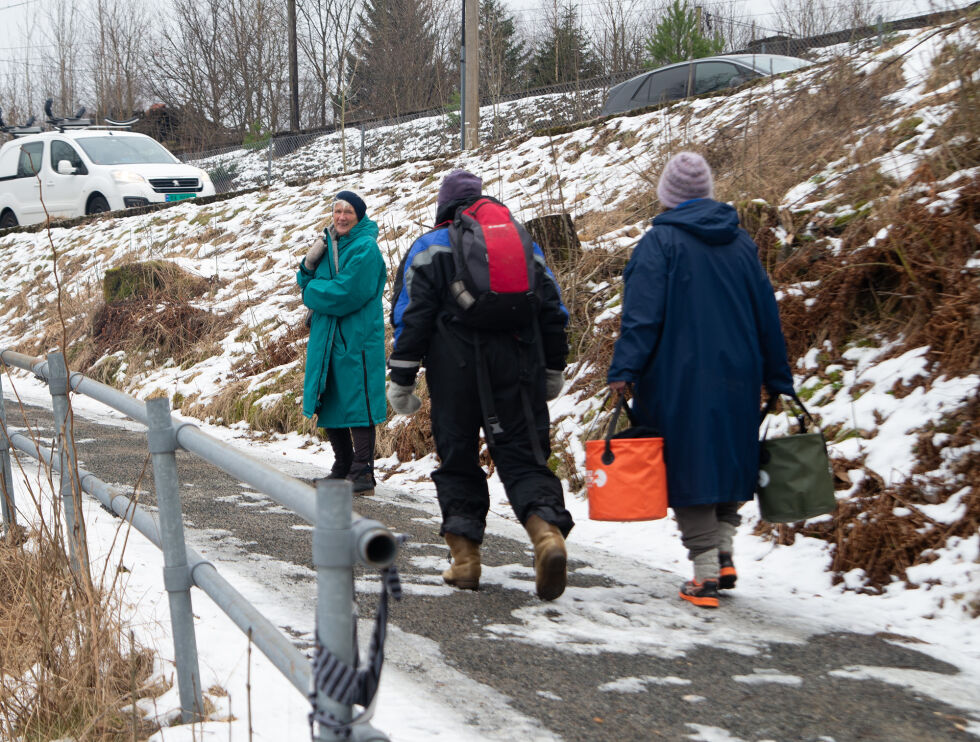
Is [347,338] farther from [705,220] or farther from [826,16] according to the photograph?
[826,16]

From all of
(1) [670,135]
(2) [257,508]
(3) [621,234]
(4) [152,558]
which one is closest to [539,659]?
(4) [152,558]

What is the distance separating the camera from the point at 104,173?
17.9 m

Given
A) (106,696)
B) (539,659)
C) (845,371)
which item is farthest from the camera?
(845,371)

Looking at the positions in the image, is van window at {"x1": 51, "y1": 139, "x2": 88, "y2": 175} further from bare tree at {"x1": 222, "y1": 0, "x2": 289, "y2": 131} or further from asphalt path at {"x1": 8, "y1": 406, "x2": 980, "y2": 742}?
bare tree at {"x1": 222, "y1": 0, "x2": 289, "y2": 131}

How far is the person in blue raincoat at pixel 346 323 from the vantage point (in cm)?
616

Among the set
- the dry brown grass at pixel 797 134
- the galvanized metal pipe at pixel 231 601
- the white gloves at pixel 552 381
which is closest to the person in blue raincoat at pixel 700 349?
the white gloves at pixel 552 381

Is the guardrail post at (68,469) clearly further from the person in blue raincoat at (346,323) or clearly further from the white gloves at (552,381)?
the person in blue raincoat at (346,323)

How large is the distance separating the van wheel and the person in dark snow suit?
15644mm

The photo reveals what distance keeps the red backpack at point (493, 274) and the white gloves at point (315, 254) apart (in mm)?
2208

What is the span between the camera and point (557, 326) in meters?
4.39

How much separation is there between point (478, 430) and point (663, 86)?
36.4 feet

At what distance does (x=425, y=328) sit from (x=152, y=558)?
5.69 feet

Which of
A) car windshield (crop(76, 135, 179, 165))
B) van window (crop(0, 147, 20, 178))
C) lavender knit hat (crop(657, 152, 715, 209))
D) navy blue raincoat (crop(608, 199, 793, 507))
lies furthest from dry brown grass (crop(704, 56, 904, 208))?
van window (crop(0, 147, 20, 178))

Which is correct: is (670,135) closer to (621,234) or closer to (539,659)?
(621,234)
